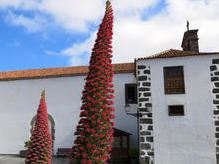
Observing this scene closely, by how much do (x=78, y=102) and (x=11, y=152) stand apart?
5.48 m

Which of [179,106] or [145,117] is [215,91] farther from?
[145,117]

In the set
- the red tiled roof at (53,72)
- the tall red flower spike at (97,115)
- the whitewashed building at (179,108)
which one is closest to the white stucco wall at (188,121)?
the whitewashed building at (179,108)

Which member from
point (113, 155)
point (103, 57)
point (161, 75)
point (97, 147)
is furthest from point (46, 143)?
point (113, 155)

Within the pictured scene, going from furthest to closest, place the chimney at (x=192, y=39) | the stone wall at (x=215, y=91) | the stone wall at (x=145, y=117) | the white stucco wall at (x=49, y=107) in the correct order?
the white stucco wall at (x=49, y=107)
the chimney at (x=192, y=39)
the stone wall at (x=145, y=117)
the stone wall at (x=215, y=91)

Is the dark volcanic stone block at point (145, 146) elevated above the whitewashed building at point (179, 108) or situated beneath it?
situated beneath

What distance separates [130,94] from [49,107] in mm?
5250

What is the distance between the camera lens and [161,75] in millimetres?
9164

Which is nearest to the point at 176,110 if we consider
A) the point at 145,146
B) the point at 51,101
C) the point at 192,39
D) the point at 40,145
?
the point at 145,146

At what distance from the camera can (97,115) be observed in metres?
4.71

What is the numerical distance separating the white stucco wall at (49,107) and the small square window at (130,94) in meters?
0.24

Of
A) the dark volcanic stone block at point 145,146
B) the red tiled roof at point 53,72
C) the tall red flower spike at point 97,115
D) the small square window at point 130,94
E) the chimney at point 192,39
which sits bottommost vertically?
the dark volcanic stone block at point 145,146

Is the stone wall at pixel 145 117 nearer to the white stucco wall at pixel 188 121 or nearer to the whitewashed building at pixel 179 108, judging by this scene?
the whitewashed building at pixel 179 108

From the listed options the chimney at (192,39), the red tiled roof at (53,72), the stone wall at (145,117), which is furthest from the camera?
the red tiled roof at (53,72)

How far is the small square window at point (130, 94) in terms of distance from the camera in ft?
43.6
